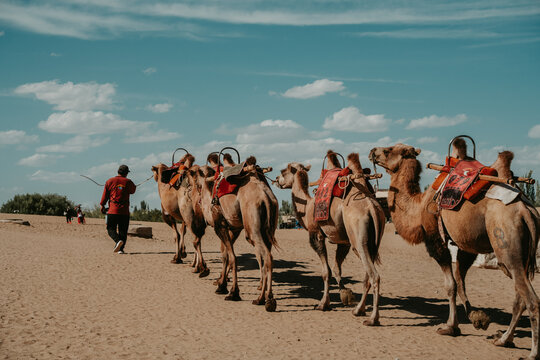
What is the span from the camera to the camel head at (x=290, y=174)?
408 inches

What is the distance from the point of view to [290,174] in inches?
417

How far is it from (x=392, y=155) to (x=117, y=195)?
9.39 meters

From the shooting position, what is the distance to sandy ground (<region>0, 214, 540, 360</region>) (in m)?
6.63

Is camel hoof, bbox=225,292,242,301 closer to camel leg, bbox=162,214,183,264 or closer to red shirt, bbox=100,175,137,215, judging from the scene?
camel leg, bbox=162,214,183,264

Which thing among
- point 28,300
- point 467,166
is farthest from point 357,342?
point 28,300

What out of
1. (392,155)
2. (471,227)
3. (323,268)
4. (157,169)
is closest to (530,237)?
(471,227)

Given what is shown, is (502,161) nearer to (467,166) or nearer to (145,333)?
(467,166)

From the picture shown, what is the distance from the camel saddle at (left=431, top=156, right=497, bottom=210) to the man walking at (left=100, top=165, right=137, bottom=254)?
10.0 m

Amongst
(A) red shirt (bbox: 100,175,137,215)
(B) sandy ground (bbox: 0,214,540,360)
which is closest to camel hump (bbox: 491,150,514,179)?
(B) sandy ground (bbox: 0,214,540,360)

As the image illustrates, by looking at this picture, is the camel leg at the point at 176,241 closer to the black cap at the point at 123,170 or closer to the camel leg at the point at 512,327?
the black cap at the point at 123,170

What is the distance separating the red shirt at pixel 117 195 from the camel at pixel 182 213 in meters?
1.03

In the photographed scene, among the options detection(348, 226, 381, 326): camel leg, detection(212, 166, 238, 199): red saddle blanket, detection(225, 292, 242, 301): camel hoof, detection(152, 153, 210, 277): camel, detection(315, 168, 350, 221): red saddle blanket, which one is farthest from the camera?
detection(152, 153, 210, 277): camel

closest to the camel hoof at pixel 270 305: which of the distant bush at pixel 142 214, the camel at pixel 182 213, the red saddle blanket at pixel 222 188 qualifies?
the red saddle blanket at pixel 222 188

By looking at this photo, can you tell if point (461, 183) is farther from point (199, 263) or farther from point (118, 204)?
point (118, 204)
